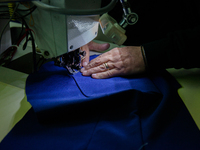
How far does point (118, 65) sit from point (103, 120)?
1.02ft

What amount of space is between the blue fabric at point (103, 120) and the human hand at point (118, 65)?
0.28 feet

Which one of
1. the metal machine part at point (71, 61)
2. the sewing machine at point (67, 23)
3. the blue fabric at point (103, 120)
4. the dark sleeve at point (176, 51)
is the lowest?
the blue fabric at point (103, 120)

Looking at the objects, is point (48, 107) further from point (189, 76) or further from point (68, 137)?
point (189, 76)

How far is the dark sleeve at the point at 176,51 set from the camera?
0.67 m

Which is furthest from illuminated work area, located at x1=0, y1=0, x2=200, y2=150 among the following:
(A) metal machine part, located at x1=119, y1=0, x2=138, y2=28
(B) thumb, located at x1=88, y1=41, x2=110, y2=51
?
(B) thumb, located at x1=88, y1=41, x2=110, y2=51

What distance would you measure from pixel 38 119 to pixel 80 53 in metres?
0.37

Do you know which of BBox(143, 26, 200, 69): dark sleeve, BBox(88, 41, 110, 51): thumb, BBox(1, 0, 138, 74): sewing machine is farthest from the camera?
BBox(88, 41, 110, 51): thumb

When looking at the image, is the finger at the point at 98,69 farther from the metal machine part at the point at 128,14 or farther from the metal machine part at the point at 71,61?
the metal machine part at the point at 128,14

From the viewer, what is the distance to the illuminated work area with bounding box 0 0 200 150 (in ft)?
1.61

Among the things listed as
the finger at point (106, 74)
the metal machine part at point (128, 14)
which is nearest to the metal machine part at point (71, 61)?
the finger at point (106, 74)

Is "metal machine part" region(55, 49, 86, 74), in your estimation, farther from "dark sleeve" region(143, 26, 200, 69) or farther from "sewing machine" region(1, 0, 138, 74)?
"dark sleeve" region(143, 26, 200, 69)

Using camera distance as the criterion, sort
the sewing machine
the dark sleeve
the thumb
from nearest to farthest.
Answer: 1. the sewing machine
2. the dark sleeve
3. the thumb

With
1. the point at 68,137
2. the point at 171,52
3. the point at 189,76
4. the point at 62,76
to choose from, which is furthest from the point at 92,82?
the point at 189,76

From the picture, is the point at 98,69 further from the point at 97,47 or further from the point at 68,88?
the point at 97,47
